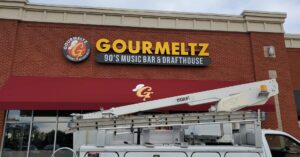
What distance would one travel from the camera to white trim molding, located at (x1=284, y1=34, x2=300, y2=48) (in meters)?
17.1

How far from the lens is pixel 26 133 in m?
13.2

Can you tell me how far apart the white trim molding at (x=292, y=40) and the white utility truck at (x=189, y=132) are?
1037 cm

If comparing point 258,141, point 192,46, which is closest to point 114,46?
point 192,46

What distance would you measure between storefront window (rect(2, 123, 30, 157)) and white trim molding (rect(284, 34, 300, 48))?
14.3 m

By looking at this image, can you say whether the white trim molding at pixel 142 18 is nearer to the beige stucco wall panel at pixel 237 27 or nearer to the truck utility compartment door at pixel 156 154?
the beige stucco wall panel at pixel 237 27

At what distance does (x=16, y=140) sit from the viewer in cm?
1316

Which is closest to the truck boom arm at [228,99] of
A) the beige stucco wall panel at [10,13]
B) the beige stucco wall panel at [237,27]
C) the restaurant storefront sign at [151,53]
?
the restaurant storefront sign at [151,53]

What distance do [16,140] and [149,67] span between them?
22.3 ft

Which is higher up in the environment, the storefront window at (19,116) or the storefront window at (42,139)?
the storefront window at (19,116)

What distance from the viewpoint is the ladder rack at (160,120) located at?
6.37 meters

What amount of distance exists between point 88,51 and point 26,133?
4.59 meters

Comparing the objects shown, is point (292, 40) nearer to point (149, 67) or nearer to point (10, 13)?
point (149, 67)

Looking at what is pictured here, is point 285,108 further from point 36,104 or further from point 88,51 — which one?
point 36,104

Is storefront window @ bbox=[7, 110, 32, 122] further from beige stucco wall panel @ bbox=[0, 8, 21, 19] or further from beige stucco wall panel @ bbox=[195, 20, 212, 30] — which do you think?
beige stucco wall panel @ bbox=[195, 20, 212, 30]
